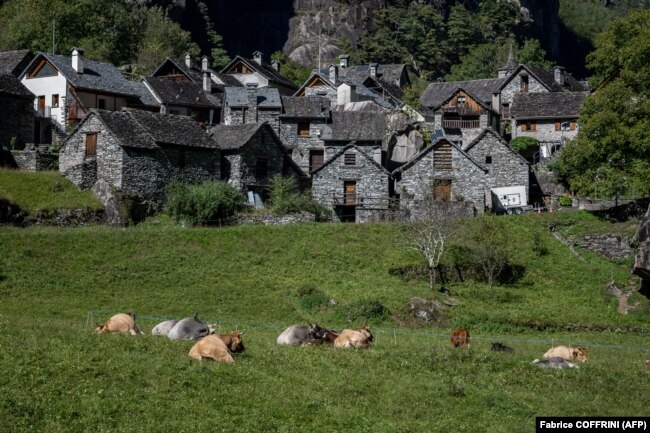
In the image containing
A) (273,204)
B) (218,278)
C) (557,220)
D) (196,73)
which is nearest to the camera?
(218,278)

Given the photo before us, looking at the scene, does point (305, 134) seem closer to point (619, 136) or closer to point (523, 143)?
point (523, 143)

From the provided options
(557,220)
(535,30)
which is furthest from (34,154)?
(535,30)

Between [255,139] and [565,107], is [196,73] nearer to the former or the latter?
[255,139]

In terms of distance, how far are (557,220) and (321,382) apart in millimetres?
39097

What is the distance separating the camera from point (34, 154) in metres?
69.4

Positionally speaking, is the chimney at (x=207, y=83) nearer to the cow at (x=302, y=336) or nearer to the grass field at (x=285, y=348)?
the grass field at (x=285, y=348)

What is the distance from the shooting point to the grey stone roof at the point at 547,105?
87688 mm

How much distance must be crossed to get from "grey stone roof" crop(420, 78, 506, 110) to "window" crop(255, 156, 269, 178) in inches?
1162

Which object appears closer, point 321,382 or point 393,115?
point 321,382

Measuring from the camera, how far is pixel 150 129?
222 ft

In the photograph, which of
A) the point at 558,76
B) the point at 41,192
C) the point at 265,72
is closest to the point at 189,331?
the point at 41,192

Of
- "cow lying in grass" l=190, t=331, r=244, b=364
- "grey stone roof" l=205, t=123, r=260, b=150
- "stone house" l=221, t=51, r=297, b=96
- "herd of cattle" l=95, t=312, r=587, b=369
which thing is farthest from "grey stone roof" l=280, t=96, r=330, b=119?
"cow lying in grass" l=190, t=331, r=244, b=364

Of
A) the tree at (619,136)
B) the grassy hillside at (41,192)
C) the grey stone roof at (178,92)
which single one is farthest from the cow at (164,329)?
the grey stone roof at (178,92)

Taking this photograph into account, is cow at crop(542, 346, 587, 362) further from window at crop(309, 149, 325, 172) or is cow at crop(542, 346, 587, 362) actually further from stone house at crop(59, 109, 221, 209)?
window at crop(309, 149, 325, 172)
